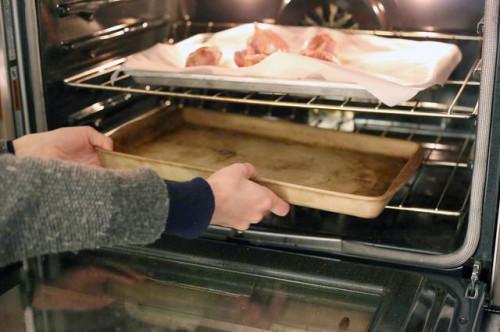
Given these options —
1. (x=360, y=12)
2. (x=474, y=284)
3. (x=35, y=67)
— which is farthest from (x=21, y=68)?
(x=474, y=284)

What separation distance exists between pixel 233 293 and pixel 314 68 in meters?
0.47

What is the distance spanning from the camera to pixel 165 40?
1.83m

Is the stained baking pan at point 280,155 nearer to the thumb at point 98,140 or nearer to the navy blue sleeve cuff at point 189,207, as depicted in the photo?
the thumb at point 98,140

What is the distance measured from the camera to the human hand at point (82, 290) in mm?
1210

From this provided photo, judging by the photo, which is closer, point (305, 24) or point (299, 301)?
point (299, 301)

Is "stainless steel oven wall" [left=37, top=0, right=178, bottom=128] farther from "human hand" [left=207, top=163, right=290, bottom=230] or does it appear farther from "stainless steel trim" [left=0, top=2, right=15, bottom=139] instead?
"human hand" [left=207, top=163, right=290, bottom=230]

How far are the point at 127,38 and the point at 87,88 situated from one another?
0.21 metres

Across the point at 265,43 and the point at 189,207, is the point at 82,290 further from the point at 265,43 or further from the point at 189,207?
the point at 265,43

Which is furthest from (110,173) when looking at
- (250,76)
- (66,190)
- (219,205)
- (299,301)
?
(250,76)

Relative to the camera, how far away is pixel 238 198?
3.92 feet

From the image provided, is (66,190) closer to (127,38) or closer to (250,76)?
(250,76)

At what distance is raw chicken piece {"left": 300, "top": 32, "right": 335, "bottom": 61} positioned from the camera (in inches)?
59.9

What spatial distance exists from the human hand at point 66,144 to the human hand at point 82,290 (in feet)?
0.68

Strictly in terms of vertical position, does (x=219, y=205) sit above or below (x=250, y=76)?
below
